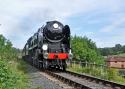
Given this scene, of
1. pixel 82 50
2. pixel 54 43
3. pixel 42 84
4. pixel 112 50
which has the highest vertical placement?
pixel 112 50

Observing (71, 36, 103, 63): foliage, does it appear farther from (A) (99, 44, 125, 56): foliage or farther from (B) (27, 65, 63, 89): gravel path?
(B) (27, 65, 63, 89): gravel path

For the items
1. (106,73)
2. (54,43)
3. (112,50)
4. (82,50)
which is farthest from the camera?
(112,50)

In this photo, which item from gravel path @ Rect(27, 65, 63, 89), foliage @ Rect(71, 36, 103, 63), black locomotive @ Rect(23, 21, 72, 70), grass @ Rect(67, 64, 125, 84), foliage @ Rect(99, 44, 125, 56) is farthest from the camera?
foliage @ Rect(99, 44, 125, 56)

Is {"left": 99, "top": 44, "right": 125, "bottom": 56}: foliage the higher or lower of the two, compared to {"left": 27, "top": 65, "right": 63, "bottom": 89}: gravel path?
higher

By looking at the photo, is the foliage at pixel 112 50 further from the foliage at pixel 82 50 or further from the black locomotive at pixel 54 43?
the black locomotive at pixel 54 43

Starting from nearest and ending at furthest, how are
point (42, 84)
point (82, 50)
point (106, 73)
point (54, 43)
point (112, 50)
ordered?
1. point (42, 84)
2. point (106, 73)
3. point (54, 43)
4. point (82, 50)
5. point (112, 50)

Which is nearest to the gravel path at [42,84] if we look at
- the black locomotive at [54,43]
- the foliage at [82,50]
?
the black locomotive at [54,43]

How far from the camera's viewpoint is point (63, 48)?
29.9m

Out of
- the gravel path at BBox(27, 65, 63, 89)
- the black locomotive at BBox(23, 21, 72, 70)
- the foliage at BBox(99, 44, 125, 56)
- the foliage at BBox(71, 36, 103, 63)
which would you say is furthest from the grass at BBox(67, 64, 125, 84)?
the foliage at BBox(99, 44, 125, 56)

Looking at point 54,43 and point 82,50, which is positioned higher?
point 82,50

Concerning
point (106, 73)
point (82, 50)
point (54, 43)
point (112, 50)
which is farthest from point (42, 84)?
point (112, 50)

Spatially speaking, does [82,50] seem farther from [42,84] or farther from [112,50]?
[112,50]

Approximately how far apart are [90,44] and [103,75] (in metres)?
86.1

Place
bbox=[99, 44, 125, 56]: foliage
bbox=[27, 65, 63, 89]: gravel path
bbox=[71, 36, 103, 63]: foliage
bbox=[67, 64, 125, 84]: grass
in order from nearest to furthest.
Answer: bbox=[27, 65, 63, 89]: gravel path < bbox=[67, 64, 125, 84]: grass < bbox=[71, 36, 103, 63]: foliage < bbox=[99, 44, 125, 56]: foliage
